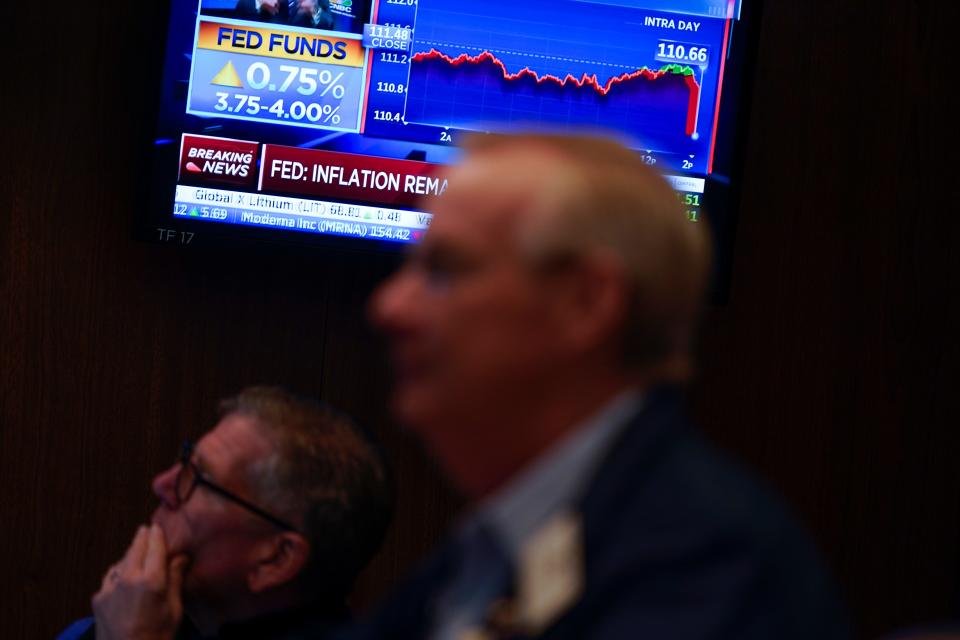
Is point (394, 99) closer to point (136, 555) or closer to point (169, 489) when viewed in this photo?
point (169, 489)

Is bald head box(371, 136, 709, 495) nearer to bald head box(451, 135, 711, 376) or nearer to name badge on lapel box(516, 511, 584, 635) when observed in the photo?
bald head box(451, 135, 711, 376)

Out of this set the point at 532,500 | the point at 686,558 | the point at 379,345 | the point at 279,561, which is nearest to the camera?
the point at 686,558

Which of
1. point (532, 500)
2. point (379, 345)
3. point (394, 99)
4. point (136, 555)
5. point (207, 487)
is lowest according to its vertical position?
point (136, 555)

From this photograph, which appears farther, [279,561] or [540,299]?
[279,561]

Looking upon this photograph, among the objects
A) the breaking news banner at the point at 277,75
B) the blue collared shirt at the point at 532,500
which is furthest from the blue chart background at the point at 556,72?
the blue collared shirt at the point at 532,500

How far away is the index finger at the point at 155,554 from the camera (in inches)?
78.1

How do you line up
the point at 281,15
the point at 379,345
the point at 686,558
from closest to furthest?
the point at 686,558, the point at 281,15, the point at 379,345

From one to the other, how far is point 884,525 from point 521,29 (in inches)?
63.2

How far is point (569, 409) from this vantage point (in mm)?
1086

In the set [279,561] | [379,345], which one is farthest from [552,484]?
[379,345]

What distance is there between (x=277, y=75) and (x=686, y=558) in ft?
7.83

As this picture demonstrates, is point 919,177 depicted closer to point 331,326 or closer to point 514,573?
point 331,326

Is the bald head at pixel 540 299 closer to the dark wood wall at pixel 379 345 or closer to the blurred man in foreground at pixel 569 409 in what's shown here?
the blurred man in foreground at pixel 569 409

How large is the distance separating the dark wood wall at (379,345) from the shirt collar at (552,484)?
218 centimetres
